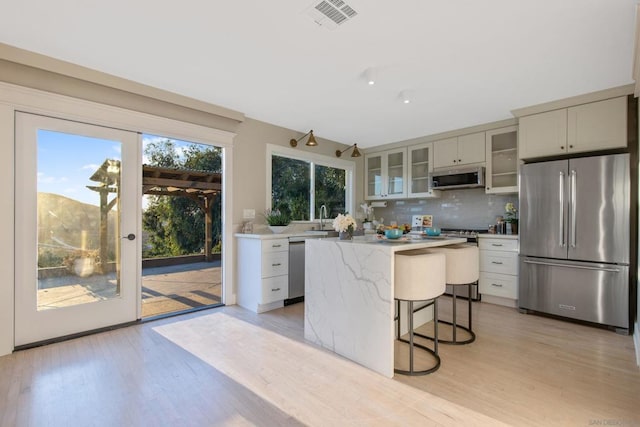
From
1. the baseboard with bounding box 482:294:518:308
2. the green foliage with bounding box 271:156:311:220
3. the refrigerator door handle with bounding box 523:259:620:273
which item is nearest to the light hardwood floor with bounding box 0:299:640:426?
the refrigerator door handle with bounding box 523:259:620:273

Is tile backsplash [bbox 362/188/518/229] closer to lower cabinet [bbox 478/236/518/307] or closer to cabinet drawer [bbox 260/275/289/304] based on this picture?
lower cabinet [bbox 478/236/518/307]

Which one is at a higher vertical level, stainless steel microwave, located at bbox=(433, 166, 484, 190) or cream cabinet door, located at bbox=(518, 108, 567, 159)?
cream cabinet door, located at bbox=(518, 108, 567, 159)

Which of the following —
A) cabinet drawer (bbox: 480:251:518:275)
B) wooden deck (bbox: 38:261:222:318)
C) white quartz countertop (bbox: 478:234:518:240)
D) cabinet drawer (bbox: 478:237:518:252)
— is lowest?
wooden deck (bbox: 38:261:222:318)

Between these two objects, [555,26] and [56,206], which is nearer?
[555,26]

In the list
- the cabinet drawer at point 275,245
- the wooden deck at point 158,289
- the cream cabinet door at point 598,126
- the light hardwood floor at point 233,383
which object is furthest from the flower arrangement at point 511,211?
the wooden deck at point 158,289

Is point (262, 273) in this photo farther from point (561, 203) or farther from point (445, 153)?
point (561, 203)

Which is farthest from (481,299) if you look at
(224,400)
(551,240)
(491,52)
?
(224,400)

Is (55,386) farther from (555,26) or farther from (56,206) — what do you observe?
(555,26)

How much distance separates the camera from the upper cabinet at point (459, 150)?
431cm

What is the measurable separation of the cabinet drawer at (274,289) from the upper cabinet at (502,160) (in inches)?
120

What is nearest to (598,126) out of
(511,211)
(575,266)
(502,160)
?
(502,160)

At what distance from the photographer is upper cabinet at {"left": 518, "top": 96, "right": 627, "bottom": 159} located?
10.1 feet

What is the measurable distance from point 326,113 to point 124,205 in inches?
99.0

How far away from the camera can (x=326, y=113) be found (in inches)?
152
